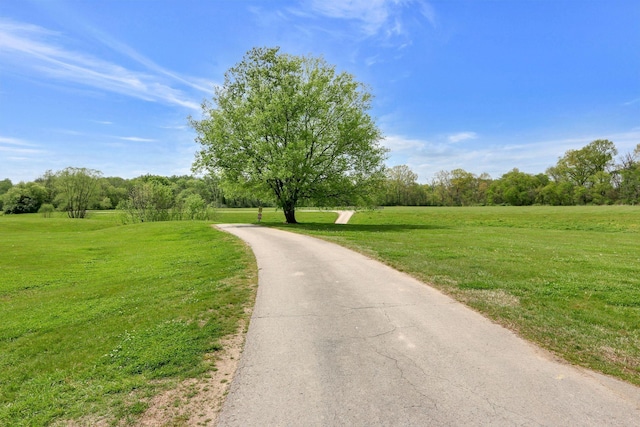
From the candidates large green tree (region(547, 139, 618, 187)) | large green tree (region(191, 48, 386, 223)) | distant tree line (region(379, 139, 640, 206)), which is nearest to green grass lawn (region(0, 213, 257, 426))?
large green tree (region(191, 48, 386, 223))

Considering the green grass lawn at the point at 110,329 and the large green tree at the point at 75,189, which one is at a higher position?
the large green tree at the point at 75,189

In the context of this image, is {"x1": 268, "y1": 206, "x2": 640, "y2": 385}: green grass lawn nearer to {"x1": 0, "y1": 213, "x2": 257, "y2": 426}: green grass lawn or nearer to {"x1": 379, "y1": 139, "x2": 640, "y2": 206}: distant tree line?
{"x1": 0, "y1": 213, "x2": 257, "y2": 426}: green grass lawn

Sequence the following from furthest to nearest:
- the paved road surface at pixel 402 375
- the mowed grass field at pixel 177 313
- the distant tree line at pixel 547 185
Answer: the distant tree line at pixel 547 185, the mowed grass field at pixel 177 313, the paved road surface at pixel 402 375

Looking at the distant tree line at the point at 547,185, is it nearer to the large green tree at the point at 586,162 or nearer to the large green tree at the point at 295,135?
the large green tree at the point at 586,162

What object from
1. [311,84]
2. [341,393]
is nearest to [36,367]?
[341,393]

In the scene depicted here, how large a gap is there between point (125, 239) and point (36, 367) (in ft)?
77.4

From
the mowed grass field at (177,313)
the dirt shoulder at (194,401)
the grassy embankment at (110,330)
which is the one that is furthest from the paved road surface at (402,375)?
the grassy embankment at (110,330)

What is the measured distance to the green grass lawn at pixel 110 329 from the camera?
394cm

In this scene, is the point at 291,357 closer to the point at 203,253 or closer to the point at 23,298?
the point at 23,298

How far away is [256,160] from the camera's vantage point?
29062 millimetres

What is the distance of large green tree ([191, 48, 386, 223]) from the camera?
28.3 m

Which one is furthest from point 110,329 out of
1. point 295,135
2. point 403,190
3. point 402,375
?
point 403,190

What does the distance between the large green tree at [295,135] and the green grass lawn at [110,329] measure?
15867 millimetres

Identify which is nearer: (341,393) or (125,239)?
(341,393)
